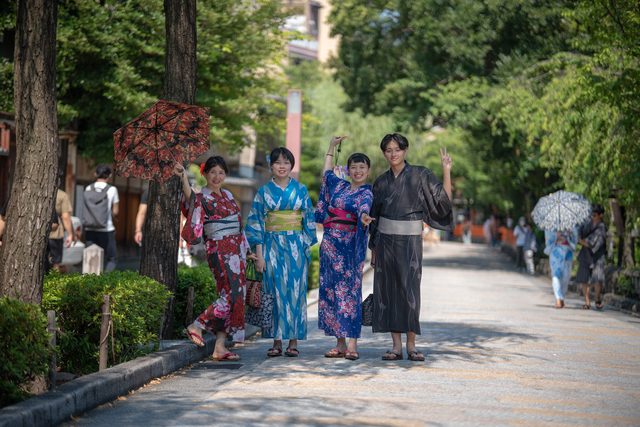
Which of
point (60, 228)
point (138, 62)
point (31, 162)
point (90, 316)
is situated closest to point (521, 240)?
point (138, 62)

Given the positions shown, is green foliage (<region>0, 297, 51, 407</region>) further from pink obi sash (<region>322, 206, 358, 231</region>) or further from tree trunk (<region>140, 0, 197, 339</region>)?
pink obi sash (<region>322, 206, 358, 231</region>)

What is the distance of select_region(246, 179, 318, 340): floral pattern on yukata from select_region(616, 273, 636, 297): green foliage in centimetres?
871

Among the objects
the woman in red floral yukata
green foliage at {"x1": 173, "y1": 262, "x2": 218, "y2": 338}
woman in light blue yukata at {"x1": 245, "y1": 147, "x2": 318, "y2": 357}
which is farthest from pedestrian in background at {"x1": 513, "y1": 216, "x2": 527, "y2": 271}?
the woman in red floral yukata

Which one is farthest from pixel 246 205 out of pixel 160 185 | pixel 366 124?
pixel 160 185

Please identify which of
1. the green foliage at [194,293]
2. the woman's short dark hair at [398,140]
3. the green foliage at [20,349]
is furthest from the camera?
the green foliage at [194,293]

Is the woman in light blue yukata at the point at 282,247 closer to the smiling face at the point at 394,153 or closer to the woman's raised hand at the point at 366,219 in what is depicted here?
the woman's raised hand at the point at 366,219

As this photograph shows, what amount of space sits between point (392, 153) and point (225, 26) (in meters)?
9.97

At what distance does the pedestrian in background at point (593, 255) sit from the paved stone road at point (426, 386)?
139 inches

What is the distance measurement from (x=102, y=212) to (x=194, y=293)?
4.48 m

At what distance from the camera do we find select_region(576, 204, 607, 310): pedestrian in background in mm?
12273

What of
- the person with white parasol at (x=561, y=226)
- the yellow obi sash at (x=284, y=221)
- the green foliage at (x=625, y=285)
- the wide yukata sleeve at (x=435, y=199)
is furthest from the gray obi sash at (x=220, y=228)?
the green foliage at (x=625, y=285)

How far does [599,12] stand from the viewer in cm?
1156

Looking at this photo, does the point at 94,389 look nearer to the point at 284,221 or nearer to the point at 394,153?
the point at 284,221

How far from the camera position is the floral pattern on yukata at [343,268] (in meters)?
6.52
